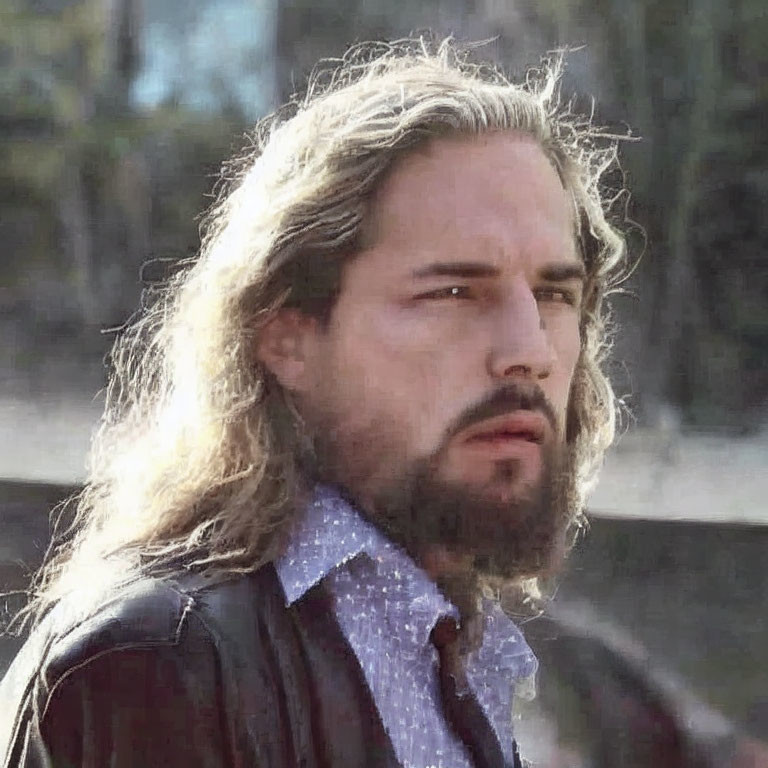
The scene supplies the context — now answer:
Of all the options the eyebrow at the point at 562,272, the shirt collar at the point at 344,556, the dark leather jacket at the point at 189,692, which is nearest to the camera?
the dark leather jacket at the point at 189,692

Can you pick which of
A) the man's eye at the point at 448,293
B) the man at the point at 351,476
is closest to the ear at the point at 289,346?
the man at the point at 351,476

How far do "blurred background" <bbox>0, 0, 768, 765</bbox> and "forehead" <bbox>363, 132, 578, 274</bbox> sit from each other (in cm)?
28

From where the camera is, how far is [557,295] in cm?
100

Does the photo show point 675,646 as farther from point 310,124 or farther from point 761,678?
point 310,124

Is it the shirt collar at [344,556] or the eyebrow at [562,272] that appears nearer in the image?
the shirt collar at [344,556]

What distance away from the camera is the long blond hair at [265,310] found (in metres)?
0.95

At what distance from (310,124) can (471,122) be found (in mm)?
186

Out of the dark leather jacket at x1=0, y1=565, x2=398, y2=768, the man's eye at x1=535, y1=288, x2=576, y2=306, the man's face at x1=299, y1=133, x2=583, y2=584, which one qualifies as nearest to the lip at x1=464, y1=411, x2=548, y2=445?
the man's face at x1=299, y1=133, x2=583, y2=584

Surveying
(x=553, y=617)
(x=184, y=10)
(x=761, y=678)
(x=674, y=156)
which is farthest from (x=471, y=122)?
(x=761, y=678)

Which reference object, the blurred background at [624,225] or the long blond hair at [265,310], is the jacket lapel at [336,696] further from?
the blurred background at [624,225]

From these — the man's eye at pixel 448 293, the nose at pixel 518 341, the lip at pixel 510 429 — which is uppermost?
the man's eye at pixel 448 293

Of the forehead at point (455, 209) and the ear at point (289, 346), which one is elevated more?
the forehead at point (455, 209)

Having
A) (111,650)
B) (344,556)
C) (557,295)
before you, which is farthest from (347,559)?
(557,295)

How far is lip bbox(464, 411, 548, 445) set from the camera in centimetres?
94
